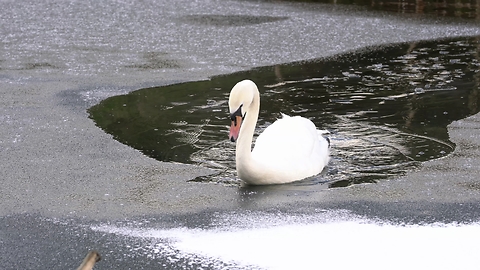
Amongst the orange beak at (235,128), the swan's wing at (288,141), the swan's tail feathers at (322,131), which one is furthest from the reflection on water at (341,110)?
the orange beak at (235,128)

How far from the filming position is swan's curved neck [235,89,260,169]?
583cm

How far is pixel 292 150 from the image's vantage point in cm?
620

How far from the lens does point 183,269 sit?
4445 millimetres

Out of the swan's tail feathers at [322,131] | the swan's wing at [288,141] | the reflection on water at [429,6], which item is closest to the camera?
the swan's wing at [288,141]

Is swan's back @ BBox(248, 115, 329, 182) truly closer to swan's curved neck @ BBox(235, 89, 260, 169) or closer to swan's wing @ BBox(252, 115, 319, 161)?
swan's wing @ BBox(252, 115, 319, 161)

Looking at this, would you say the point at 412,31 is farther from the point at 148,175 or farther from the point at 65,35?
the point at 148,175

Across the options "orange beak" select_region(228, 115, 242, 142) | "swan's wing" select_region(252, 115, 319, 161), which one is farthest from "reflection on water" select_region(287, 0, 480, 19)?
"orange beak" select_region(228, 115, 242, 142)

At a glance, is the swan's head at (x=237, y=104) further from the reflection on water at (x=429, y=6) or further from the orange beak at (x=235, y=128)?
the reflection on water at (x=429, y=6)

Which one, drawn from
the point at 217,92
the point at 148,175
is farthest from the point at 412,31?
the point at 148,175

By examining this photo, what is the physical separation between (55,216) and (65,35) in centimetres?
804

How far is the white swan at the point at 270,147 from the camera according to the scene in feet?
18.8

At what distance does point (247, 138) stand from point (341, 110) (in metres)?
2.87

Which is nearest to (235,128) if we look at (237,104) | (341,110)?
(237,104)

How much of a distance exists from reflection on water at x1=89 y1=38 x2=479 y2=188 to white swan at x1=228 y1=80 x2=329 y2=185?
13 cm
